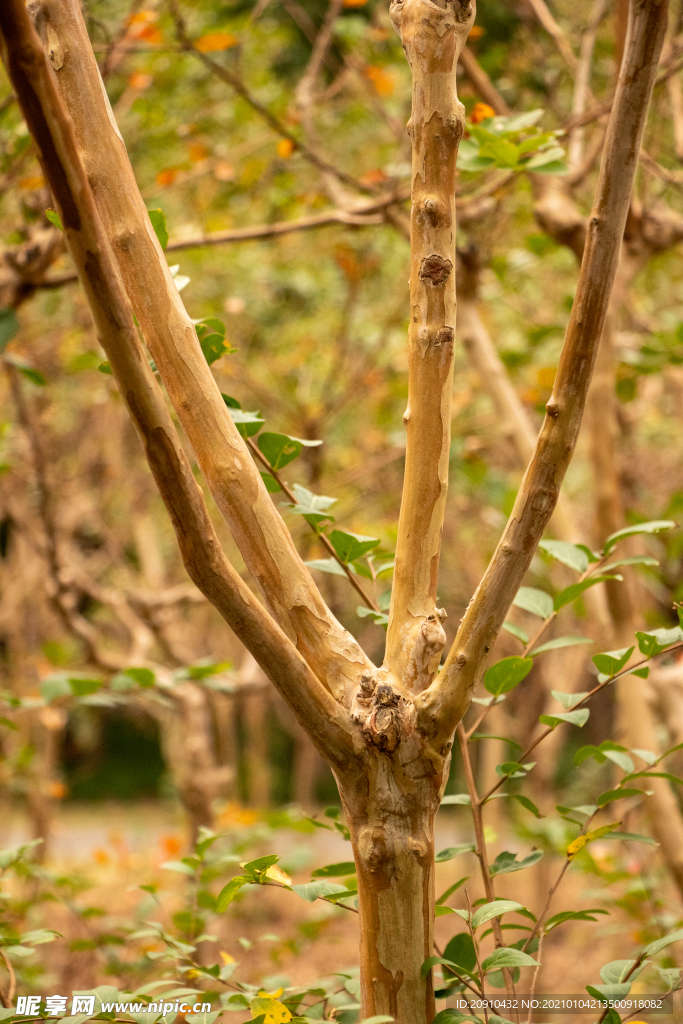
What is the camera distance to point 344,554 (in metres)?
0.93

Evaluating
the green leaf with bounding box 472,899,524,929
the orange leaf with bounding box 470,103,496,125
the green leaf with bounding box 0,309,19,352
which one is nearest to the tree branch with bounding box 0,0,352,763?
the green leaf with bounding box 472,899,524,929

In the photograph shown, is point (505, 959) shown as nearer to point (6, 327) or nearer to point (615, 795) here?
point (615, 795)

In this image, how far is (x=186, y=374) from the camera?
747 millimetres

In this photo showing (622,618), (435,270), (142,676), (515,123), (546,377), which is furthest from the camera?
(546,377)

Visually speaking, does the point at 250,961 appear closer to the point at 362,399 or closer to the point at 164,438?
the point at 362,399

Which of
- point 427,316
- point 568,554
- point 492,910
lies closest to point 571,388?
point 427,316

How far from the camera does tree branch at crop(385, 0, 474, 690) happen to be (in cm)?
76

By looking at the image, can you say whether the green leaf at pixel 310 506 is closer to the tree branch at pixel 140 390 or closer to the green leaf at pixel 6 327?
the tree branch at pixel 140 390

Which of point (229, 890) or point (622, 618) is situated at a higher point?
point (622, 618)

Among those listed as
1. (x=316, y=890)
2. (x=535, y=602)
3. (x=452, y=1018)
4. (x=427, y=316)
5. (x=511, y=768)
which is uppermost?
(x=427, y=316)

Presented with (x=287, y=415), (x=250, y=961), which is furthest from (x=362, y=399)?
(x=250, y=961)

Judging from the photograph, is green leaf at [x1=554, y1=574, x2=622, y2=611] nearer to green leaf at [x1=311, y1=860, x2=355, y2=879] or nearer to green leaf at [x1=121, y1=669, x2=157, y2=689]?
green leaf at [x1=311, y1=860, x2=355, y2=879]

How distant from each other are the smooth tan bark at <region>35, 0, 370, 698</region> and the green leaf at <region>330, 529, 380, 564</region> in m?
0.13

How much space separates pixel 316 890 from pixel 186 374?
1.86ft
